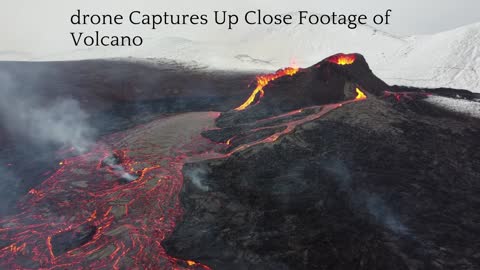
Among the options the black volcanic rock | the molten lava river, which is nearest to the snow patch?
the black volcanic rock

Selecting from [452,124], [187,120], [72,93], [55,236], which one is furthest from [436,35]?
[55,236]

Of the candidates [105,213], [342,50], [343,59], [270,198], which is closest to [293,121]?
[270,198]

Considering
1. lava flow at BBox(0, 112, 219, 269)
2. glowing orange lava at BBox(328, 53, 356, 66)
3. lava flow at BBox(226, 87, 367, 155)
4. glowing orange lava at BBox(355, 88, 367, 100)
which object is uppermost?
glowing orange lava at BBox(328, 53, 356, 66)

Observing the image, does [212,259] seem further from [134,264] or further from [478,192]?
[478,192]

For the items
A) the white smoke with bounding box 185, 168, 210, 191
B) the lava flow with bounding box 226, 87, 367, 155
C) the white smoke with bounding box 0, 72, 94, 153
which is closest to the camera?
the white smoke with bounding box 185, 168, 210, 191

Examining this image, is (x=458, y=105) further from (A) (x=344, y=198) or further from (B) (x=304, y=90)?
(A) (x=344, y=198)

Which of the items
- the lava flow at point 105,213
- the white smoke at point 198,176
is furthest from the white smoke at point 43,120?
the white smoke at point 198,176

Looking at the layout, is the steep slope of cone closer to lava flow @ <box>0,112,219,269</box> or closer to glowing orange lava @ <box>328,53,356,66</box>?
glowing orange lava @ <box>328,53,356,66</box>
